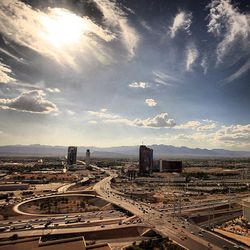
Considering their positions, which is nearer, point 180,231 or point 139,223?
point 180,231

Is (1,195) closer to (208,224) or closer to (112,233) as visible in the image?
(112,233)

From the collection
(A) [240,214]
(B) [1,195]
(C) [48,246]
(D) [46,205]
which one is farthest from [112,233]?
(B) [1,195]

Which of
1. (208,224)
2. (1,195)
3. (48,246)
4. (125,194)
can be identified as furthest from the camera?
(125,194)

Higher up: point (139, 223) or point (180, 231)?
point (139, 223)

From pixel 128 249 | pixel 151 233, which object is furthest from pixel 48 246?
pixel 151 233

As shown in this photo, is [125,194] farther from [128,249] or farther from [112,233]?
[128,249]

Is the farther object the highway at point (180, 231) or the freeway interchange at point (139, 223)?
the freeway interchange at point (139, 223)

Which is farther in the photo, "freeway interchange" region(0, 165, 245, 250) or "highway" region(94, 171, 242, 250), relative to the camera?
"freeway interchange" region(0, 165, 245, 250)

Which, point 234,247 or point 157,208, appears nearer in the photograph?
point 234,247

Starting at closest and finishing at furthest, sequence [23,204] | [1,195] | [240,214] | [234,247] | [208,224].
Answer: [234,247] < [208,224] < [240,214] < [23,204] < [1,195]
